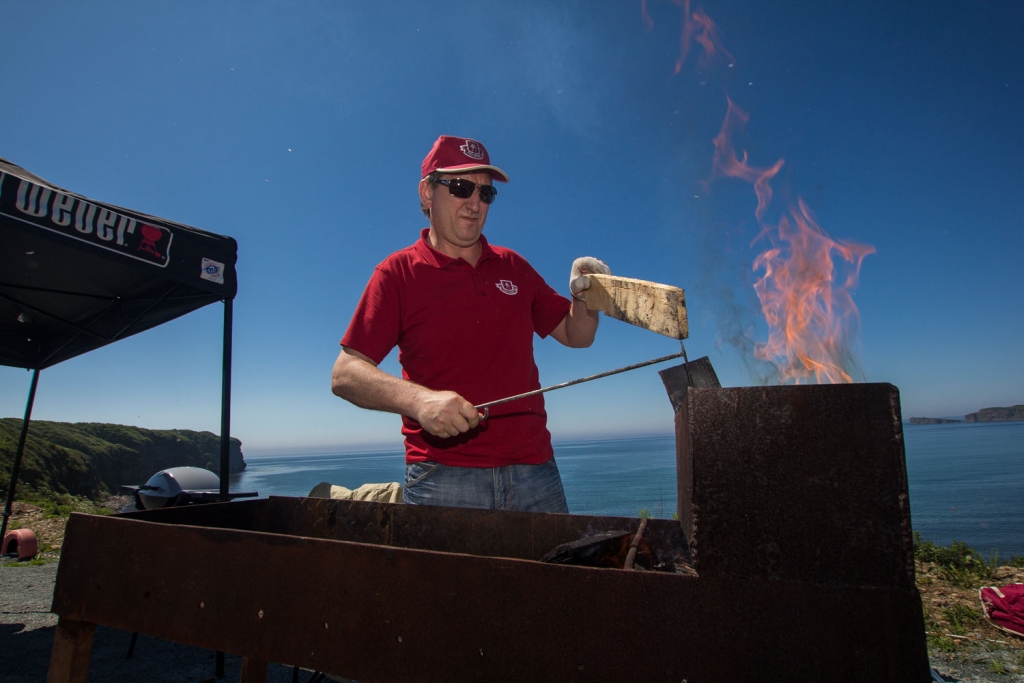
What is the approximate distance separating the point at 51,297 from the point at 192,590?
16.7ft

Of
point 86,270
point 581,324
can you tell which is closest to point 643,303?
point 581,324

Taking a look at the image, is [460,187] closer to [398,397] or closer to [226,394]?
[398,397]

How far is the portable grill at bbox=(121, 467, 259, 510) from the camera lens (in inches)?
148

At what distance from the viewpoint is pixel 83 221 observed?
3.56 meters

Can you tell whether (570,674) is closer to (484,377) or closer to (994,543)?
(484,377)

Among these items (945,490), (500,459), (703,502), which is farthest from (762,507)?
(945,490)

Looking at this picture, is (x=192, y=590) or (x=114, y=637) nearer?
(x=192, y=590)

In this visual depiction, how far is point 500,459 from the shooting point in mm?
2441

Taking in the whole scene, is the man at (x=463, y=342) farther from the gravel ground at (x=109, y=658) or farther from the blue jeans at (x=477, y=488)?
the gravel ground at (x=109, y=658)

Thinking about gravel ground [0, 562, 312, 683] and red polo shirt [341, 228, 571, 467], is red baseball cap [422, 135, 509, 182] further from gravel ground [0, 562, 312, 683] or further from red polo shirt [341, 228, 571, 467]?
gravel ground [0, 562, 312, 683]

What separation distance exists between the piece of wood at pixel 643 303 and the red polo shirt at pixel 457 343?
584 millimetres

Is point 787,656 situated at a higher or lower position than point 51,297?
lower

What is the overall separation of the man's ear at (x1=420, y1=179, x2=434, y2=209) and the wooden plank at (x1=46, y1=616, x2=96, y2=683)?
2397mm

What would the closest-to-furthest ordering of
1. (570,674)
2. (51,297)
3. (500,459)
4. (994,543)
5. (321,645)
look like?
(570,674), (321,645), (500,459), (51,297), (994,543)
